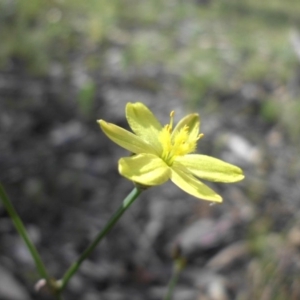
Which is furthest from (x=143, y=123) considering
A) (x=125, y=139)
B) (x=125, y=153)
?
(x=125, y=153)

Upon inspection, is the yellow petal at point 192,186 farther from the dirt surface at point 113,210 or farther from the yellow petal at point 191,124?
the dirt surface at point 113,210

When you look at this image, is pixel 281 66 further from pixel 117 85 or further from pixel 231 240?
pixel 231 240

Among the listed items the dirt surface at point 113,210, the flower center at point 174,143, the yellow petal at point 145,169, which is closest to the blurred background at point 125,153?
the dirt surface at point 113,210

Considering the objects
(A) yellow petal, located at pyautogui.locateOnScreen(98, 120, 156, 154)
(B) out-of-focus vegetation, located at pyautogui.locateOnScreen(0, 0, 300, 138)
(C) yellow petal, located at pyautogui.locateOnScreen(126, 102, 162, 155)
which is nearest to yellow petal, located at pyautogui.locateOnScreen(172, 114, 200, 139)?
(C) yellow petal, located at pyautogui.locateOnScreen(126, 102, 162, 155)

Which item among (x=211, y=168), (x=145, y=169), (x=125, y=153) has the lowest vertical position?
(x=125, y=153)

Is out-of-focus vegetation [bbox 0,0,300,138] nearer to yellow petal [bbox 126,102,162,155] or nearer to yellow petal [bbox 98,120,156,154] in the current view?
yellow petal [bbox 126,102,162,155]

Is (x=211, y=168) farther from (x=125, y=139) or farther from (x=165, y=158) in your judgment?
(x=125, y=139)

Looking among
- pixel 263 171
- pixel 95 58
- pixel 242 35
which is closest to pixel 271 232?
pixel 263 171
